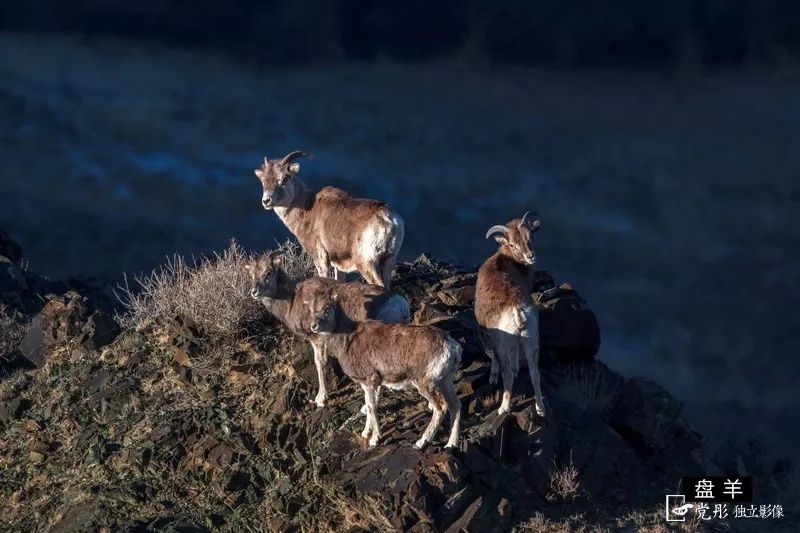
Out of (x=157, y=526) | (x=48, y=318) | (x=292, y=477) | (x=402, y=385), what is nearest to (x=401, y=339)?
(x=402, y=385)

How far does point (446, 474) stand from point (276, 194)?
6512 millimetres

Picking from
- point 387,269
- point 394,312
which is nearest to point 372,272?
point 387,269

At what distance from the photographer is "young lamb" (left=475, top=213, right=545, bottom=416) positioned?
608 inches

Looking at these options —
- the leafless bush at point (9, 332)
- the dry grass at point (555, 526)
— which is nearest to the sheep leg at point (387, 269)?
the dry grass at point (555, 526)

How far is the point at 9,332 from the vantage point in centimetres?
2325

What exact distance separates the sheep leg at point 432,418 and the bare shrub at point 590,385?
3393mm

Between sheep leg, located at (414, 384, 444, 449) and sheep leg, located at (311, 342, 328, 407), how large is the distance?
2207 millimetres

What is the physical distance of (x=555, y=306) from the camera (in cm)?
1845

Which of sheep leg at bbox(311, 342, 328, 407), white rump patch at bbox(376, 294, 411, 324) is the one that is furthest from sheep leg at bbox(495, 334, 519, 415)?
sheep leg at bbox(311, 342, 328, 407)

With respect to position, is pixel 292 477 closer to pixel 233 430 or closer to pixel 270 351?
pixel 233 430

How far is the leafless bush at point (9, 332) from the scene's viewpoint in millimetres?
22781

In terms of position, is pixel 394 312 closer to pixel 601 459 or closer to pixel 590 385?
pixel 601 459

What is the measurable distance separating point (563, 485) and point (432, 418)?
6.48ft

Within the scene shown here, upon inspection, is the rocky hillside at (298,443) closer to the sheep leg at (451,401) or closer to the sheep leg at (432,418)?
the sheep leg at (432,418)
